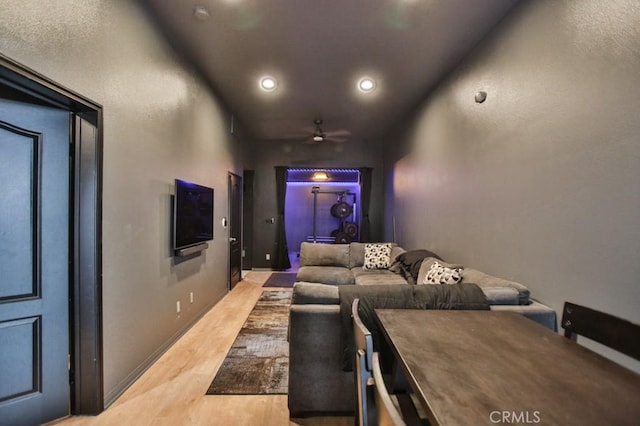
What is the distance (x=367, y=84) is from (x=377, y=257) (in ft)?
8.19

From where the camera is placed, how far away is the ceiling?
230 centimetres

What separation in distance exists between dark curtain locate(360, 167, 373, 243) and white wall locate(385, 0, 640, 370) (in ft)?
10.9

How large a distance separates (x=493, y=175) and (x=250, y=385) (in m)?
2.69

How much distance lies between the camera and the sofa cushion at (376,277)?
11.7 feet

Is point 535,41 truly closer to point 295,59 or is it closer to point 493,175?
point 493,175

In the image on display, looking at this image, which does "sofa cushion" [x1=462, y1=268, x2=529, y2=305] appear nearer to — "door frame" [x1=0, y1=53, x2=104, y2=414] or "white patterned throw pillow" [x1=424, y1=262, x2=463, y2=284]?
"white patterned throw pillow" [x1=424, y1=262, x2=463, y2=284]

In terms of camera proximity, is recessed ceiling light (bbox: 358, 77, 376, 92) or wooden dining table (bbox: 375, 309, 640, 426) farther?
recessed ceiling light (bbox: 358, 77, 376, 92)

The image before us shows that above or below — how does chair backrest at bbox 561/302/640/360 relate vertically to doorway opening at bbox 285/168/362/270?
below

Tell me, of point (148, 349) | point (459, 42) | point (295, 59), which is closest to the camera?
point (148, 349)

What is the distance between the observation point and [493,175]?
8.17ft

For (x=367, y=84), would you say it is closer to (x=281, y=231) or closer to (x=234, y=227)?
(x=234, y=227)

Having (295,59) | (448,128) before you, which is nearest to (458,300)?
(448,128)


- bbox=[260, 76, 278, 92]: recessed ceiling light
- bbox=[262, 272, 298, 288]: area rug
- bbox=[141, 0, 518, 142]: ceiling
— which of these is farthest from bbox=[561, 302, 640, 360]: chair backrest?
bbox=[262, 272, 298, 288]: area rug

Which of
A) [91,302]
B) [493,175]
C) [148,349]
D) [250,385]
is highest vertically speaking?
[493,175]
